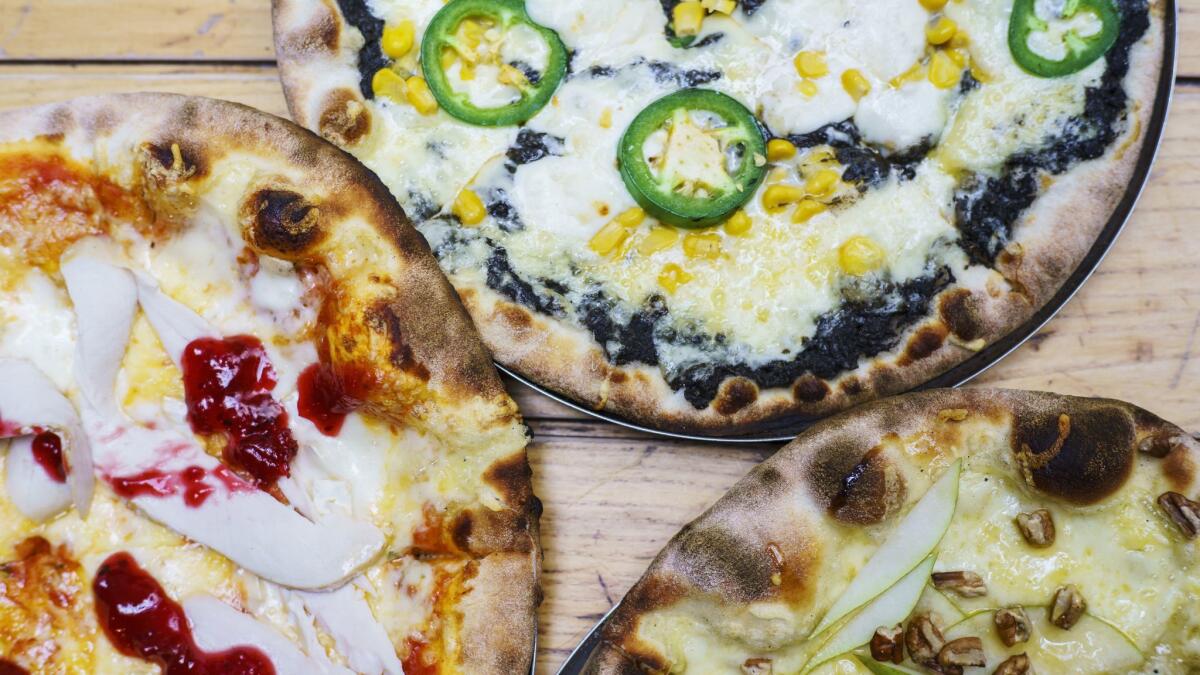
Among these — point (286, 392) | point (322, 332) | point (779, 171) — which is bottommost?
point (286, 392)

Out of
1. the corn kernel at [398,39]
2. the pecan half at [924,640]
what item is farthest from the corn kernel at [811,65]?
the pecan half at [924,640]

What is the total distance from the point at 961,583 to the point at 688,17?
164cm

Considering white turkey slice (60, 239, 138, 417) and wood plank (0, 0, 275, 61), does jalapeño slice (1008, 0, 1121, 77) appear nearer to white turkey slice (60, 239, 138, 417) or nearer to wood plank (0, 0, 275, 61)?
wood plank (0, 0, 275, 61)

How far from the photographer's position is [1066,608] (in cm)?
247

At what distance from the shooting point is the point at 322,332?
8.55 feet

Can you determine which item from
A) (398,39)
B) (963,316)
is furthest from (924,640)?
(398,39)

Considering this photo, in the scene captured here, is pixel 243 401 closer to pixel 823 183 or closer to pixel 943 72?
pixel 823 183

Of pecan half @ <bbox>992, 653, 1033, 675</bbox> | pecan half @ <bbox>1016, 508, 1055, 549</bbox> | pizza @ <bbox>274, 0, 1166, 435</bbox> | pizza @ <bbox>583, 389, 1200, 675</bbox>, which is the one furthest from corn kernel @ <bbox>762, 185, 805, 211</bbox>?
pecan half @ <bbox>992, 653, 1033, 675</bbox>

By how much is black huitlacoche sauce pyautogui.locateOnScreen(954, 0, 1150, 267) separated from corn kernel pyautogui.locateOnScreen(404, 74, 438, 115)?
1463 mm

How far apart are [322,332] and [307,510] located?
44cm

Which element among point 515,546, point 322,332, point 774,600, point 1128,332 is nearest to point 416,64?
point 322,332

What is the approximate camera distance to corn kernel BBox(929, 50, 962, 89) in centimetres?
296

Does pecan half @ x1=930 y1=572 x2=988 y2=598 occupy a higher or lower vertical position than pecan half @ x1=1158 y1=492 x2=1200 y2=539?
lower

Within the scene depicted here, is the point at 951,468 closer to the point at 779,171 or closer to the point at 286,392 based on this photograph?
the point at 779,171
